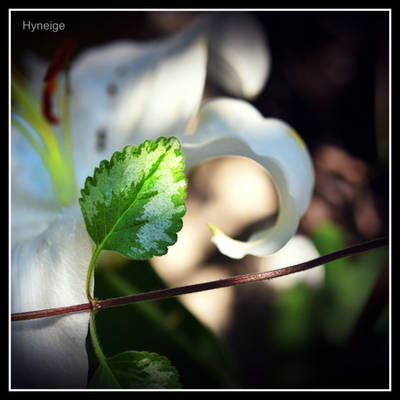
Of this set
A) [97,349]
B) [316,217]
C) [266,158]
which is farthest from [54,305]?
[316,217]

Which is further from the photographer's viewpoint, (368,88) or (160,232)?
(368,88)

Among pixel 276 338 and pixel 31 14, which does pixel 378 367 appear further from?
pixel 31 14

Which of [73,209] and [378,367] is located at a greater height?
[73,209]

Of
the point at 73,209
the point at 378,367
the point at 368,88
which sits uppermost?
the point at 368,88

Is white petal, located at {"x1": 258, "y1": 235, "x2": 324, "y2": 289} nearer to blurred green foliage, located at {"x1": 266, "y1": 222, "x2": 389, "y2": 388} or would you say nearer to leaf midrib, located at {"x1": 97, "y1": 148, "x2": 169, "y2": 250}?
blurred green foliage, located at {"x1": 266, "y1": 222, "x2": 389, "y2": 388}

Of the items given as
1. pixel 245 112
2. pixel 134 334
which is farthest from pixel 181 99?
pixel 134 334

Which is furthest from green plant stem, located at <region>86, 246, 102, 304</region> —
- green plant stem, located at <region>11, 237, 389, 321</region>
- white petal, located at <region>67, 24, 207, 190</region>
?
white petal, located at <region>67, 24, 207, 190</region>
